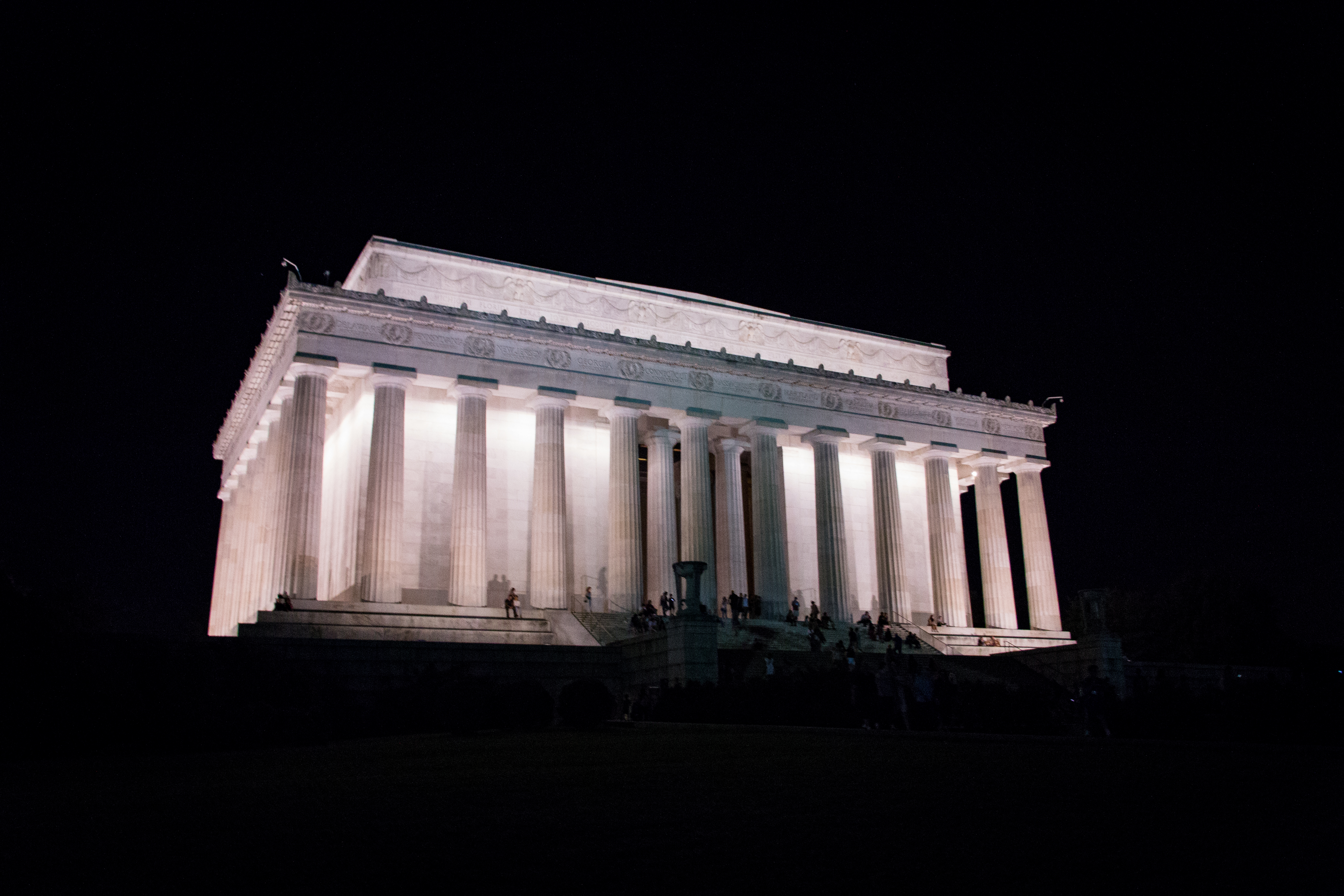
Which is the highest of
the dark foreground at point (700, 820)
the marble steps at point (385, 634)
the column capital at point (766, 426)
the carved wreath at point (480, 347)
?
the carved wreath at point (480, 347)

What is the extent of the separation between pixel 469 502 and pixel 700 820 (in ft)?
114

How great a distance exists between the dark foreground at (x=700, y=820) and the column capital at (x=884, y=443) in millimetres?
38135

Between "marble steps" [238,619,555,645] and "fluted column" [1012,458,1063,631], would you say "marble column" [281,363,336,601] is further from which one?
"fluted column" [1012,458,1063,631]

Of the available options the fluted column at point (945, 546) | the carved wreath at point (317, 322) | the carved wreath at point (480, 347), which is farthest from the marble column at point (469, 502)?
the fluted column at point (945, 546)

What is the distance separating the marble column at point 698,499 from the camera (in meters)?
48.7

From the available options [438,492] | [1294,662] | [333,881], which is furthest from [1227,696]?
[438,492]

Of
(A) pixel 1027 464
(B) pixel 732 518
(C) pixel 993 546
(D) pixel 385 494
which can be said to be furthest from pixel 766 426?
(D) pixel 385 494

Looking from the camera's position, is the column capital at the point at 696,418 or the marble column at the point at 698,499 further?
the column capital at the point at 696,418

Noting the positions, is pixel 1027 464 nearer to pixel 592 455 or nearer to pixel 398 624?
pixel 592 455

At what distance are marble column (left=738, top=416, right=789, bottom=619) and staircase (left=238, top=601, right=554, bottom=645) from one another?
11859mm

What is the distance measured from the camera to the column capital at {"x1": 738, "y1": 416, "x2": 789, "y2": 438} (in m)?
51.2

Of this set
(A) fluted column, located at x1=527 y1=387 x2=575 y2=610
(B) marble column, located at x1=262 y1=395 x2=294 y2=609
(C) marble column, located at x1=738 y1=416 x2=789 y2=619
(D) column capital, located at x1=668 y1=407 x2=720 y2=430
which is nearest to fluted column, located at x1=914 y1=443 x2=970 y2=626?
(C) marble column, located at x1=738 y1=416 x2=789 y2=619

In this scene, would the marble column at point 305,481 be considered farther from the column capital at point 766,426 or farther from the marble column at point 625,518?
the column capital at point 766,426

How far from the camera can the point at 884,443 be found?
5491 cm
